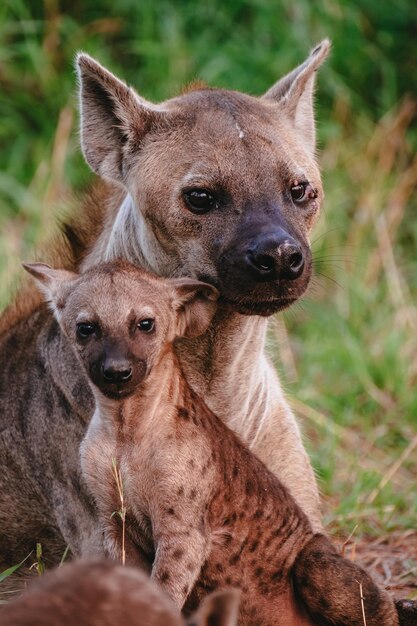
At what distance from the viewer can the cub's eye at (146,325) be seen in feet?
13.6

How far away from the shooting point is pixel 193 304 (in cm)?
441

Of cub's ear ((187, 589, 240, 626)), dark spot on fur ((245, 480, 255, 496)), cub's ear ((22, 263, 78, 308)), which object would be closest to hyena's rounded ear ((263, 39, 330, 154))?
cub's ear ((22, 263, 78, 308))

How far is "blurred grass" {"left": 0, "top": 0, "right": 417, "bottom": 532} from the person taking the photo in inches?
335

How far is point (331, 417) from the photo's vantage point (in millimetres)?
7445

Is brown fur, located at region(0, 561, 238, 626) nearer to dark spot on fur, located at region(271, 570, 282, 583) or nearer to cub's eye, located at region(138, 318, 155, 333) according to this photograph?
cub's eye, located at region(138, 318, 155, 333)

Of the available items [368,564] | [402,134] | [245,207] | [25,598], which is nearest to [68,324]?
[245,207]

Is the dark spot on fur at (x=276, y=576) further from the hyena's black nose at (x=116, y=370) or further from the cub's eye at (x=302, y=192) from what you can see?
the cub's eye at (x=302, y=192)

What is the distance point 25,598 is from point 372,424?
4903 millimetres

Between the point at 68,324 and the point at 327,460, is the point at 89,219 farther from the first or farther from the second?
the point at 327,460

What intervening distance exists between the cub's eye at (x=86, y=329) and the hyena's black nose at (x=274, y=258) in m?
0.55

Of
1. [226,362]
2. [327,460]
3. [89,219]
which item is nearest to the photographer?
[226,362]

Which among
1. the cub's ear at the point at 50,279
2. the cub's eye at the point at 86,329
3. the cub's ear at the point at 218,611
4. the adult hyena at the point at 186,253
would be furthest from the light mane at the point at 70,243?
the cub's ear at the point at 218,611

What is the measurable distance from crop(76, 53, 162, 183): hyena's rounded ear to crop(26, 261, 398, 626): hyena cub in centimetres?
59

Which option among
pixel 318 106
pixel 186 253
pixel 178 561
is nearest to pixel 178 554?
pixel 178 561
